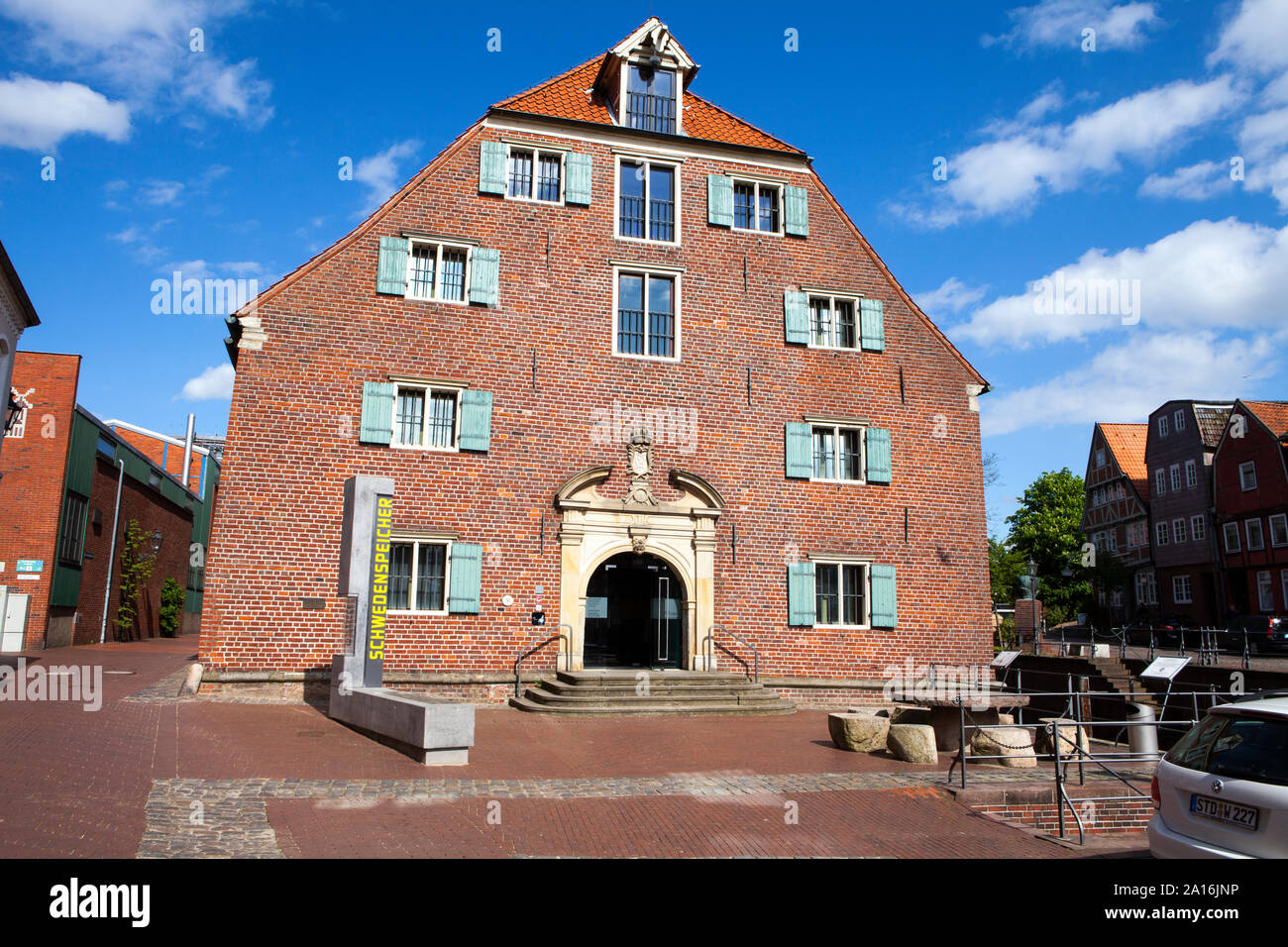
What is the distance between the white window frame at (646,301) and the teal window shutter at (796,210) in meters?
3.06

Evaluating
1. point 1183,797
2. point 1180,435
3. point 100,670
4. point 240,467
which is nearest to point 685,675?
point 240,467

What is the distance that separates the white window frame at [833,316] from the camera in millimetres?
19375

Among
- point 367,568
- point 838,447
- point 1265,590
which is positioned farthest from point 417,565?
point 1265,590

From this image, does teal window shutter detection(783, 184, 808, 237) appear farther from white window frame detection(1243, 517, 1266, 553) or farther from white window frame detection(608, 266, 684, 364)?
white window frame detection(1243, 517, 1266, 553)

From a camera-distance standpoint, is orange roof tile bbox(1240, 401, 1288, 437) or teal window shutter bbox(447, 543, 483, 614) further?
orange roof tile bbox(1240, 401, 1288, 437)

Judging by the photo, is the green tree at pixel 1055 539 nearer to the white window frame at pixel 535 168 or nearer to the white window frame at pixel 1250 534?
the white window frame at pixel 1250 534

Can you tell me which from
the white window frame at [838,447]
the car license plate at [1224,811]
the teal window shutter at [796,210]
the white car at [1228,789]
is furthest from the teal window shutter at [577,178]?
the car license plate at [1224,811]

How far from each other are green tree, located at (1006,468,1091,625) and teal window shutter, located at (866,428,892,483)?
30.7 metres

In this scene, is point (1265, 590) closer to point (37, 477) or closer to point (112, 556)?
point (112, 556)

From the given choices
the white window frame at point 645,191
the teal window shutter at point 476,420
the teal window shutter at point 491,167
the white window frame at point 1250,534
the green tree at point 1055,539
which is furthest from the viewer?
the green tree at point 1055,539

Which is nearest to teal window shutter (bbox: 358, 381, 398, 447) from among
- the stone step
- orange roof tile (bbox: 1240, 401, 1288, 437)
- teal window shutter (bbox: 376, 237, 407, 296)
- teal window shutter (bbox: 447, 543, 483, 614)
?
teal window shutter (bbox: 376, 237, 407, 296)

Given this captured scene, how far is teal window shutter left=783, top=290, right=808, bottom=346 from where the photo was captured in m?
19.1

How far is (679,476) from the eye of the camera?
17.8 meters

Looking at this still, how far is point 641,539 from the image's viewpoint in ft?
57.3
